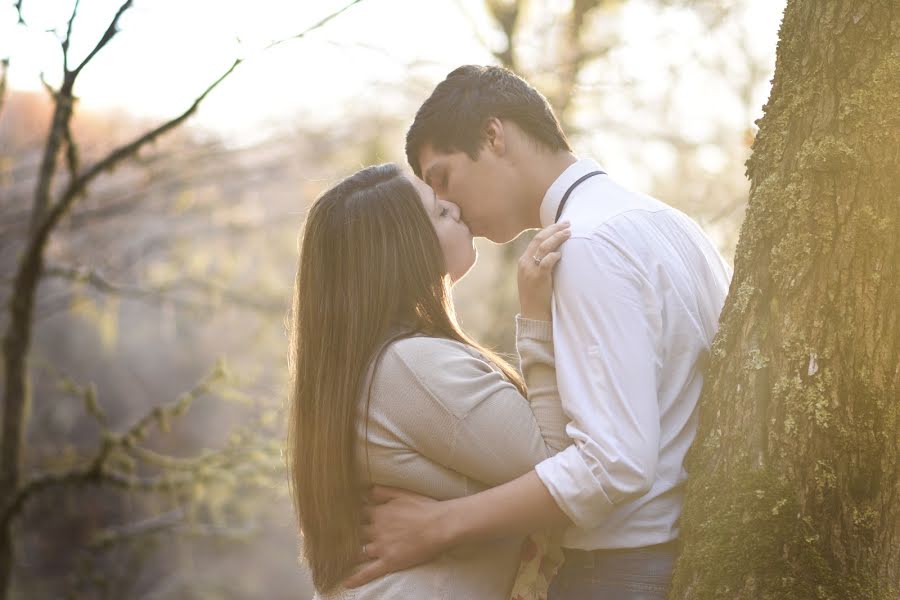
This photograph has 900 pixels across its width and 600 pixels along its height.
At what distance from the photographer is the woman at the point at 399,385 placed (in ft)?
6.91

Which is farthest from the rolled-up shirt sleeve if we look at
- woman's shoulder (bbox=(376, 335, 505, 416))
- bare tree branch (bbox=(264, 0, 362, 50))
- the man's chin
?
bare tree branch (bbox=(264, 0, 362, 50))

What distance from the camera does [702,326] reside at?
2.07m

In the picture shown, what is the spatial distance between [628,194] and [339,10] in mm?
Result: 1176

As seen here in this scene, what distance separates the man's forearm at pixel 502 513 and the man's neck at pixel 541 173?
80 centimetres

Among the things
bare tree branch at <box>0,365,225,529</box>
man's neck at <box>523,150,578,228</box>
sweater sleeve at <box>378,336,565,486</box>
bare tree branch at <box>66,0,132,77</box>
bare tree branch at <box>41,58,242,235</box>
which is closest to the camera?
sweater sleeve at <box>378,336,565,486</box>

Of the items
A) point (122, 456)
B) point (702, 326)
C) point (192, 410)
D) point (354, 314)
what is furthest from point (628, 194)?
point (192, 410)

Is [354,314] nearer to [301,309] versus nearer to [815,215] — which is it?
[301,309]

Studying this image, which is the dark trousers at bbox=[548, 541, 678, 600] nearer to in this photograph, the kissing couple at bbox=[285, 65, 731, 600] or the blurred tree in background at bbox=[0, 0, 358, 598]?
the kissing couple at bbox=[285, 65, 731, 600]

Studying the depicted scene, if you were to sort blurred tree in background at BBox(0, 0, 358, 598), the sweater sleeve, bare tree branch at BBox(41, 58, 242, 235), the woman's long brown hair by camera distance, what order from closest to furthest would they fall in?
the sweater sleeve < the woman's long brown hair < bare tree branch at BBox(41, 58, 242, 235) < blurred tree in background at BBox(0, 0, 358, 598)

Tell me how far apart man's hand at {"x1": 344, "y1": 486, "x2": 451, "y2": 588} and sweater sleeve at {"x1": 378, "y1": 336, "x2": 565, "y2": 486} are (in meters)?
0.12

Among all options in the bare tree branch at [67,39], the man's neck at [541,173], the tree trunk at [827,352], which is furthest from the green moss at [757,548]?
the bare tree branch at [67,39]

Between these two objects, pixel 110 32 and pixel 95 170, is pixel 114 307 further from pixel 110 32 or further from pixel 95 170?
pixel 110 32

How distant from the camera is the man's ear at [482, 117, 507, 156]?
2.51 meters

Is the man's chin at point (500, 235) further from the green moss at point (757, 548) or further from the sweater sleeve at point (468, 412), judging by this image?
the green moss at point (757, 548)
